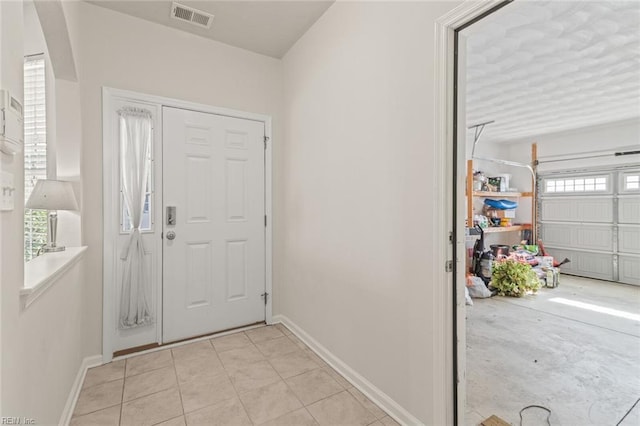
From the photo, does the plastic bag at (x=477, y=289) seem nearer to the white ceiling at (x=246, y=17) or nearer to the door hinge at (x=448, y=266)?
the door hinge at (x=448, y=266)

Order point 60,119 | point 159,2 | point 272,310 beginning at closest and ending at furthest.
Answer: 1. point 60,119
2. point 159,2
3. point 272,310

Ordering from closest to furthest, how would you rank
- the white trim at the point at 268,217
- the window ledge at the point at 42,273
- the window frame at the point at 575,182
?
the window ledge at the point at 42,273
the white trim at the point at 268,217
the window frame at the point at 575,182

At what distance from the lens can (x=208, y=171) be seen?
2.87 metres

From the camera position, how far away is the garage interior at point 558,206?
2045 mm

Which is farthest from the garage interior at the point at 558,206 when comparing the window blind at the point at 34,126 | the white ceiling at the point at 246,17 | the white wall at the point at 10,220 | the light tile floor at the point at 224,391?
the window blind at the point at 34,126

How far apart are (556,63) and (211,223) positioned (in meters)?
3.65

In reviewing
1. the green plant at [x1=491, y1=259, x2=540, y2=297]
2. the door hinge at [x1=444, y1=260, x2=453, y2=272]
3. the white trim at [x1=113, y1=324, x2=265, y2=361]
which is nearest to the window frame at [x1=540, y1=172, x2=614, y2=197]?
the green plant at [x1=491, y1=259, x2=540, y2=297]

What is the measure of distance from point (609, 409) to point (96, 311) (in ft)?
12.3

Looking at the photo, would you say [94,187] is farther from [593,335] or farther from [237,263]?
[593,335]

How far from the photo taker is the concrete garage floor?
1.89 m

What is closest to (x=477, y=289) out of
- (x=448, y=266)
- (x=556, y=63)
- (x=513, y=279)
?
(x=513, y=279)

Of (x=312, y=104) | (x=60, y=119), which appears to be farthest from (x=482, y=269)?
(x=60, y=119)

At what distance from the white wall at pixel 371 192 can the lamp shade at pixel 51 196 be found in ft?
5.68

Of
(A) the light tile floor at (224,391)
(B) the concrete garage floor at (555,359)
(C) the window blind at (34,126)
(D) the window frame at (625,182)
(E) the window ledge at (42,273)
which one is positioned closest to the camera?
(E) the window ledge at (42,273)
